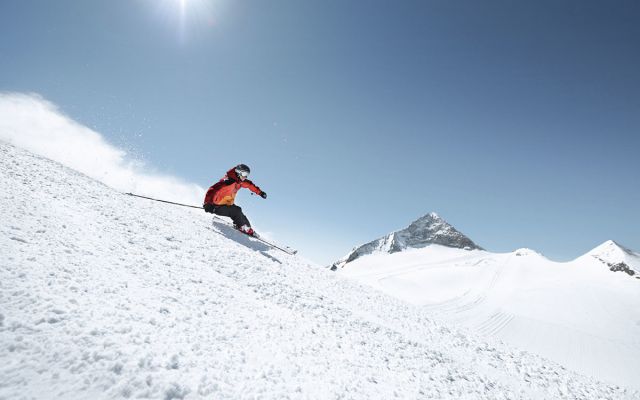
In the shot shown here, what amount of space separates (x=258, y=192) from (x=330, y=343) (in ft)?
24.8

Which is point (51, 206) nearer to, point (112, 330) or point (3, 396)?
point (112, 330)

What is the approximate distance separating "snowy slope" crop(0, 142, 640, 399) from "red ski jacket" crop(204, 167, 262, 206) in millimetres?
2555

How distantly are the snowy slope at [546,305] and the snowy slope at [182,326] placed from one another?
4449 millimetres

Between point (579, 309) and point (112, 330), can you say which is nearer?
point (112, 330)

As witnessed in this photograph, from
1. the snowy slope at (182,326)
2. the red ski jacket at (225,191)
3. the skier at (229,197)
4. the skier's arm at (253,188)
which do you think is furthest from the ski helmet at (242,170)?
the snowy slope at (182,326)

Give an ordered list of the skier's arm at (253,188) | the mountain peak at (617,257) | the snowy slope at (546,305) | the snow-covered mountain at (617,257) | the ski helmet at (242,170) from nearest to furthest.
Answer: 1. the ski helmet at (242,170)
2. the skier's arm at (253,188)
3. the snowy slope at (546,305)
4. the snow-covered mountain at (617,257)
5. the mountain peak at (617,257)

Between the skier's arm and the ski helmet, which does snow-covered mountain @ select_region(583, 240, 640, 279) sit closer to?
the skier's arm

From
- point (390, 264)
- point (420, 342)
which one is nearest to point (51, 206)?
point (420, 342)

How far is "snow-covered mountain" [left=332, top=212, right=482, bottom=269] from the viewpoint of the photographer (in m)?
82.8

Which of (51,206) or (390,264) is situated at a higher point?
(390,264)

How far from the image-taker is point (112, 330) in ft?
10.0

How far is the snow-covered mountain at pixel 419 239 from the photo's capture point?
8281cm

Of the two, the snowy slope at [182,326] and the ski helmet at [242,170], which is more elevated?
the ski helmet at [242,170]

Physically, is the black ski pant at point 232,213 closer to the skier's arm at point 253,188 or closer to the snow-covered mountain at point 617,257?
the skier's arm at point 253,188
